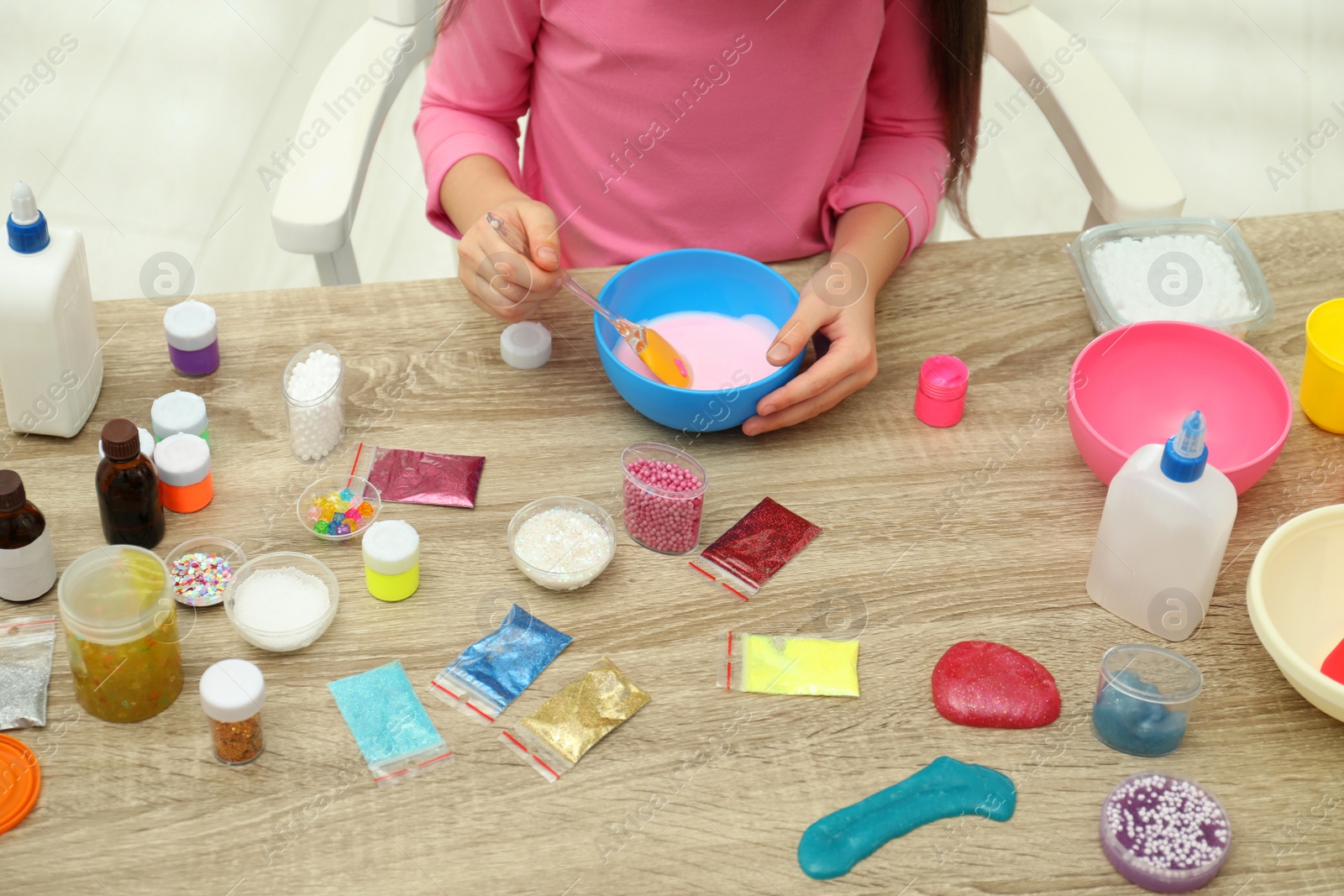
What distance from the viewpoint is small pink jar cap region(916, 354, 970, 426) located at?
1.23 m

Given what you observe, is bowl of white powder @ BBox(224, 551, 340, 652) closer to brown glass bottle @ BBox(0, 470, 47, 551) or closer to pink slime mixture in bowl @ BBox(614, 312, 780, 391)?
brown glass bottle @ BBox(0, 470, 47, 551)

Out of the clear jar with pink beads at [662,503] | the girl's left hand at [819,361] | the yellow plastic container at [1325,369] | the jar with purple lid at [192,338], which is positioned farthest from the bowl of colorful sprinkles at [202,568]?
the yellow plastic container at [1325,369]

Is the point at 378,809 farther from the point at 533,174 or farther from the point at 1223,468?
the point at 533,174

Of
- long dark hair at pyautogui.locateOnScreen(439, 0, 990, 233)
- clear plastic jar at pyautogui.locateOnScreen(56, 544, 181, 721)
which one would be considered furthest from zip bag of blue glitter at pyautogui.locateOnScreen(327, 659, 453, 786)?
long dark hair at pyautogui.locateOnScreen(439, 0, 990, 233)

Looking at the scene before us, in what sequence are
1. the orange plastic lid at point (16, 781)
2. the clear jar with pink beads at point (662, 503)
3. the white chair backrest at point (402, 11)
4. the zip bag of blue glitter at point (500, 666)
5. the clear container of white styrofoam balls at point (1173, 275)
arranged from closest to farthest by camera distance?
the orange plastic lid at point (16, 781) → the zip bag of blue glitter at point (500, 666) → the clear jar with pink beads at point (662, 503) → the clear container of white styrofoam balls at point (1173, 275) → the white chair backrest at point (402, 11)

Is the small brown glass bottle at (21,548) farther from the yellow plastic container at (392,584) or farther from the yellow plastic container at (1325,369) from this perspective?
the yellow plastic container at (1325,369)

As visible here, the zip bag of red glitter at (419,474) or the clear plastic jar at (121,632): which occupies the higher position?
the clear plastic jar at (121,632)

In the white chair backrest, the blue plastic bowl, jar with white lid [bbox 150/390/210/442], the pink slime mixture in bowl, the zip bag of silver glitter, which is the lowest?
the zip bag of silver glitter

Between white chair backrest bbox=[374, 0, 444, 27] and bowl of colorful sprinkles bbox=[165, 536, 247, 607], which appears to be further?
white chair backrest bbox=[374, 0, 444, 27]

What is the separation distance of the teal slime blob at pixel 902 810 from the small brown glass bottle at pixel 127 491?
605 millimetres

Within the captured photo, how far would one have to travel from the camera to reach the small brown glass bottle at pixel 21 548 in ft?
3.10

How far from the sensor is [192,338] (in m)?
1.18

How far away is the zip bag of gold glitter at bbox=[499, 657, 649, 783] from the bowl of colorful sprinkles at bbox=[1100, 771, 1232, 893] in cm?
37

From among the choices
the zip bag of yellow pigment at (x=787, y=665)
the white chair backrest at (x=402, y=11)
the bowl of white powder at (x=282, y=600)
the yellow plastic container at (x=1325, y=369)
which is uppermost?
the white chair backrest at (x=402, y=11)
